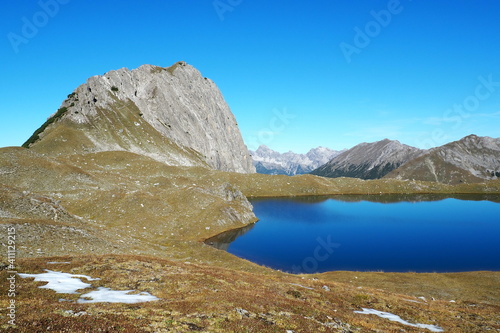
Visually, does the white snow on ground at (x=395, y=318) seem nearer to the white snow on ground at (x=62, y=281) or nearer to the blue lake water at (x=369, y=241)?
the white snow on ground at (x=62, y=281)

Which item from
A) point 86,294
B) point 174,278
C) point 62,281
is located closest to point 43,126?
point 62,281

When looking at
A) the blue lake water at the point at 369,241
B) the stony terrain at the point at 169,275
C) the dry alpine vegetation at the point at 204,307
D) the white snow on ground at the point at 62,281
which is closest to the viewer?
the dry alpine vegetation at the point at 204,307

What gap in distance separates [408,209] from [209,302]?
463 feet

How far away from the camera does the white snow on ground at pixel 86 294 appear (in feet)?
62.6

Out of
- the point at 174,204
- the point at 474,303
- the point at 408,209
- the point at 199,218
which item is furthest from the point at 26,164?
the point at 408,209

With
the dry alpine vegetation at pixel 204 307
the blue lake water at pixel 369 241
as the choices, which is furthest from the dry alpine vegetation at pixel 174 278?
the blue lake water at pixel 369 241

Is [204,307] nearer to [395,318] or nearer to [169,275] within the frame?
[169,275]

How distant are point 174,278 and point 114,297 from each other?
7.61 m

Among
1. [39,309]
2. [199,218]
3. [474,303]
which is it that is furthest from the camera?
[199,218]

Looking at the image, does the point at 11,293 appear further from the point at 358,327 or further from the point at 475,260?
the point at 475,260

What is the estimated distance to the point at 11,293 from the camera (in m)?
17.5

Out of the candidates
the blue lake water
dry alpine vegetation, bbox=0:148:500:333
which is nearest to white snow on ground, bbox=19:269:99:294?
dry alpine vegetation, bbox=0:148:500:333

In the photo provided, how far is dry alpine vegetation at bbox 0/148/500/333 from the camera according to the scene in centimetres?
1642

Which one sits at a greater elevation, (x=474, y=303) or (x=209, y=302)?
(x=209, y=302)
